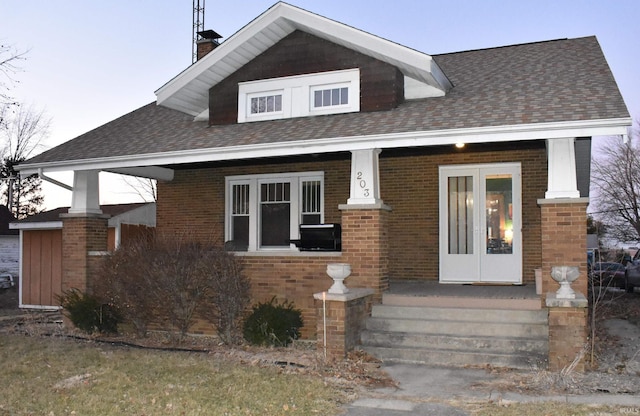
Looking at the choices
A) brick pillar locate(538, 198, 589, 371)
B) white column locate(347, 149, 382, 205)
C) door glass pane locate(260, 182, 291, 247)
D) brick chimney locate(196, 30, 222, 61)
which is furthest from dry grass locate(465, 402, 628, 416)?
brick chimney locate(196, 30, 222, 61)

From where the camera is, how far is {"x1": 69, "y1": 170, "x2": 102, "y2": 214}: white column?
11680 mm

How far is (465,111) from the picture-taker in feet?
30.6

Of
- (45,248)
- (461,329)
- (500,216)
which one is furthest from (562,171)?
(45,248)

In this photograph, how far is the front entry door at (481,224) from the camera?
11.1 meters

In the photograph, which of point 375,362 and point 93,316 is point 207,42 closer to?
point 93,316

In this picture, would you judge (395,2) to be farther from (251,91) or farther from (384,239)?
(384,239)

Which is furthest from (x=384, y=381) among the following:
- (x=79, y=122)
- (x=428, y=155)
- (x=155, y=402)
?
(x=79, y=122)

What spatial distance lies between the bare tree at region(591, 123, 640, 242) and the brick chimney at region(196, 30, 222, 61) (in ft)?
89.6

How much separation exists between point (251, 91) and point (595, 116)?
6232mm

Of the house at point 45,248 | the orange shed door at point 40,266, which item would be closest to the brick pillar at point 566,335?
the house at point 45,248

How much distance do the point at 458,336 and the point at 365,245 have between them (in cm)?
196

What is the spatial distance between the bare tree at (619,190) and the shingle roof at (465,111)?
2545 cm

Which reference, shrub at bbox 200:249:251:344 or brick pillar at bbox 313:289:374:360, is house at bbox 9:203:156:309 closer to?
shrub at bbox 200:249:251:344

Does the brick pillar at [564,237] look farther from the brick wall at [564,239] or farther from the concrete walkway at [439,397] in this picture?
the concrete walkway at [439,397]
